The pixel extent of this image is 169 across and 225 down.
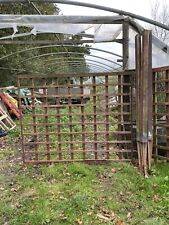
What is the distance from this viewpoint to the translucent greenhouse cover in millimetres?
5992

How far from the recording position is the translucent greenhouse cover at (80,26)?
599cm

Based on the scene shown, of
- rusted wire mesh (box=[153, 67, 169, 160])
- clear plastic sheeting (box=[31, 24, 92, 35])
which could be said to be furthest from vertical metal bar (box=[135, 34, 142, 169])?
clear plastic sheeting (box=[31, 24, 92, 35])

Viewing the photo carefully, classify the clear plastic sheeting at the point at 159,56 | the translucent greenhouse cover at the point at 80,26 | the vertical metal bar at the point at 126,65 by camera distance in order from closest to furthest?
the translucent greenhouse cover at the point at 80,26 < the vertical metal bar at the point at 126,65 < the clear plastic sheeting at the point at 159,56

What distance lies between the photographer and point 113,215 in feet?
13.9

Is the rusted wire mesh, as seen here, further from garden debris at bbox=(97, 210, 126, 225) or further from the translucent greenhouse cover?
garden debris at bbox=(97, 210, 126, 225)

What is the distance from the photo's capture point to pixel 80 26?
6543 mm

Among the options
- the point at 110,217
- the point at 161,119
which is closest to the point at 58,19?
the point at 161,119

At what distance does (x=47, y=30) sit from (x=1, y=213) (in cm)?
347

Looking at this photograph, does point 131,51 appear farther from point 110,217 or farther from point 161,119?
point 110,217

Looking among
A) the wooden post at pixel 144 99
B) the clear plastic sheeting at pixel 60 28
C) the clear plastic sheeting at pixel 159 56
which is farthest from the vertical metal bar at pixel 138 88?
the clear plastic sheeting at pixel 60 28

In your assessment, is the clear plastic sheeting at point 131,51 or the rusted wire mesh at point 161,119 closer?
the rusted wire mesh at point 161,119

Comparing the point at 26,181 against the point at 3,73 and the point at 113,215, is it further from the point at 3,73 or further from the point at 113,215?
the point at 3,73

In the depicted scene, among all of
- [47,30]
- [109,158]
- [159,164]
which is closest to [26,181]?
[109,158]

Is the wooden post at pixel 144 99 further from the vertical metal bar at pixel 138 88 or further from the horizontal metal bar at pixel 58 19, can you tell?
the horizontal metal bar at pixel 58 19
